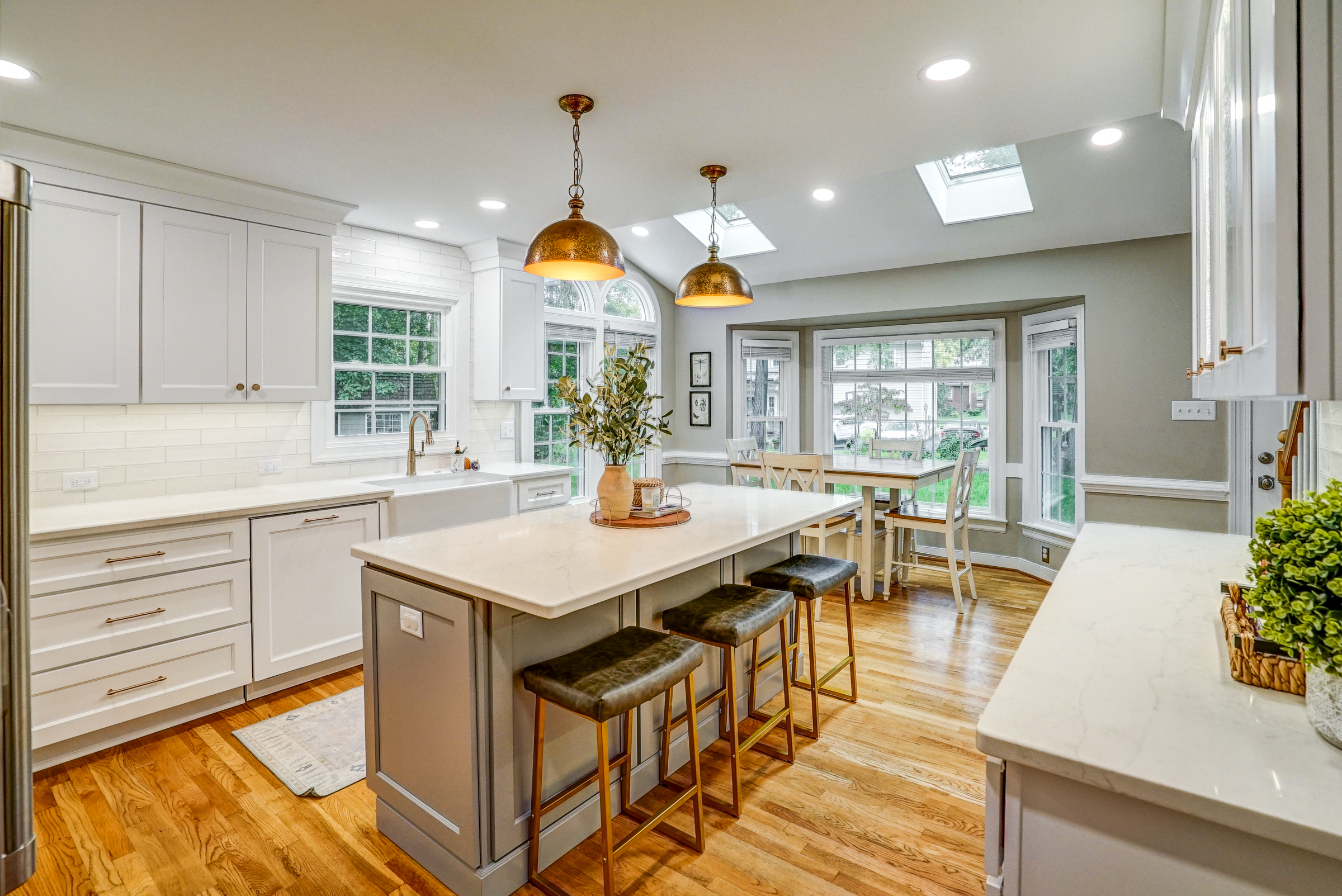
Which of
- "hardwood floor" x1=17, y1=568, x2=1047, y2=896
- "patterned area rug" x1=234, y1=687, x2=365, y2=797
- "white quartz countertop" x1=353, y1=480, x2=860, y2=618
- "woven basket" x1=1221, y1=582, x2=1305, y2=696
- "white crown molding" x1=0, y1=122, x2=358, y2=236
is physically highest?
"white crown molding" x1=0, y1=122, x2=358, y2=236

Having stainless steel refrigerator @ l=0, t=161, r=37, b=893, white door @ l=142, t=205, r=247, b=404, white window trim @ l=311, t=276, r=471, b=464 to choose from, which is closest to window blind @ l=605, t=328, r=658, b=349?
white window trim @ l=311, t=276, r=471, b=464

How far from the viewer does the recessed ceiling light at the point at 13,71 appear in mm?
2121

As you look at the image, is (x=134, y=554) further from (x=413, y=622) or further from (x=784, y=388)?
(x=784, y=388)

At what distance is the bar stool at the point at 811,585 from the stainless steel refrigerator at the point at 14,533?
2165mm

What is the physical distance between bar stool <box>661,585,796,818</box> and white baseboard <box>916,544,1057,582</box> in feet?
10.1

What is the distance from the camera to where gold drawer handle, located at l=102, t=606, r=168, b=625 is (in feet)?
8.50

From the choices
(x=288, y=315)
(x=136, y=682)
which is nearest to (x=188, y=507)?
Result: (x=136, y=682)

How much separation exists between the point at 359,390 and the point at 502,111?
2.26 m

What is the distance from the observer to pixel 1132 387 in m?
4.22

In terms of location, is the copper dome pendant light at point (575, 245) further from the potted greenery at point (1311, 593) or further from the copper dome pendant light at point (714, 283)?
the potted greenery at point (1311, 593)

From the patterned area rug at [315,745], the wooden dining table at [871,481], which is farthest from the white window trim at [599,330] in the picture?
the patterned area rug at [315,745]

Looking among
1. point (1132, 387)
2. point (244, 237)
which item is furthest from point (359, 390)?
point (1132, 387)

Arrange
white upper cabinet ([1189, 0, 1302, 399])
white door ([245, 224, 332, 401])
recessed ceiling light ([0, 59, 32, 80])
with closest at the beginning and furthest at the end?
white upper cabinet ([1189, 0, 1302, 399]) < recessed ceiling light ([0, 59, 32, 80]) < white door ([245, 224, 332, 401])

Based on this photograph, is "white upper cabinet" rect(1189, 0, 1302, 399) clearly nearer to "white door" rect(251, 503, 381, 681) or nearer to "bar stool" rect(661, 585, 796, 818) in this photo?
"bar stool" rect(661, 585, 796, 818)
